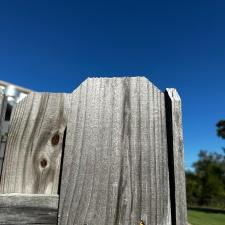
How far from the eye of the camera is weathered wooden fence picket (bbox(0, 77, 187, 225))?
108 cm

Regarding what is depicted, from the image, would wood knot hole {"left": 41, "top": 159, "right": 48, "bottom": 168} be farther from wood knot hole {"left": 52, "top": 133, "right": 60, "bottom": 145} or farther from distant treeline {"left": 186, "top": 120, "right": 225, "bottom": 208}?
distant treeline {"left": 186, "top": 120, "right": 225, "bottom": 208}

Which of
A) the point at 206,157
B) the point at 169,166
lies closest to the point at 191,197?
the point at 206,157

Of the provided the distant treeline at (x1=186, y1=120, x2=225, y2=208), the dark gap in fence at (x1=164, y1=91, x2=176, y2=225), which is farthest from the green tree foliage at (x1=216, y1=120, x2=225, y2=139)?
the dark gap in fence at (x1=164, y1=91, x2=176, y2=225)

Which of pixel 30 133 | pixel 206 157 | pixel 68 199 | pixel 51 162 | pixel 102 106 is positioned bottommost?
pixel 68 199

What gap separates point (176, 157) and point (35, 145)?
54cm

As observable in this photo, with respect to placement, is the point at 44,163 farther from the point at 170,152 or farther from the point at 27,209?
the point at 170,152

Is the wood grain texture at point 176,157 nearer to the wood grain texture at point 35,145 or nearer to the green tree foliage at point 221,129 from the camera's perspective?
the wood grain texture at point 35,145

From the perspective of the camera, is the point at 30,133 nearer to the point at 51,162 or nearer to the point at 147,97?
the point at 51,162

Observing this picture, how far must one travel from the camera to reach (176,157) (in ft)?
3.63

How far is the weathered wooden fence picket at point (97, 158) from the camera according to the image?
3.55 feet

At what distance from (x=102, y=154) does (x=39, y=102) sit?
1.12 feet

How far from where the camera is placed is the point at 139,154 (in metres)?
1.14

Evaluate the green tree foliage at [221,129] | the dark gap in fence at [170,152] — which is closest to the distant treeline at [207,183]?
the green tree foliage at [221,129]

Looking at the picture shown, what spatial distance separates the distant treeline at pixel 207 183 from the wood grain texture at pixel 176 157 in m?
37.3
